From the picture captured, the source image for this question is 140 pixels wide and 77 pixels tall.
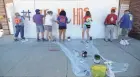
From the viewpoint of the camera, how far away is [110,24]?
694 centimetres

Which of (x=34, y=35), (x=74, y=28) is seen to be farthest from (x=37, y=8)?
(x=74, y=28)

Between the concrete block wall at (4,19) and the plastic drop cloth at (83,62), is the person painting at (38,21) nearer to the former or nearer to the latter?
the plastic drop cloth at (83,62)

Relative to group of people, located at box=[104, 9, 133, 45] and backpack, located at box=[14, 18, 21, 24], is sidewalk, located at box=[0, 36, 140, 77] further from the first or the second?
backpack, located at box=[14, 18, 21, 24]

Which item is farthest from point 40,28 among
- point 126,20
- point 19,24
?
point 126,20

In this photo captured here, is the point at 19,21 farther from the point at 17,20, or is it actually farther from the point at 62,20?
the point at 62,20

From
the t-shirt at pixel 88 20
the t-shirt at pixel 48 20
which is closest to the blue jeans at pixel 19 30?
the t-shirt at pixel 48 20

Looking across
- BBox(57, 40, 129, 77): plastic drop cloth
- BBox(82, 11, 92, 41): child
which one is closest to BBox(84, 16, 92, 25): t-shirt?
BBox(82, 11, 92, 41): child

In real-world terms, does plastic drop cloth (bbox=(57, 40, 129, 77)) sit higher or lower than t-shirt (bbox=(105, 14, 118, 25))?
lower

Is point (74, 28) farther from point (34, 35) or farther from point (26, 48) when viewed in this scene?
point (26, 48)

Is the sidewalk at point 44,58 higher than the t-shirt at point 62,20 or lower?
lower

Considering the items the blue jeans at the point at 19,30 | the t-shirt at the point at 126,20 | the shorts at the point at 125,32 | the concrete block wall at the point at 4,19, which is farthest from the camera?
the concrete block wall at the point at 4,19

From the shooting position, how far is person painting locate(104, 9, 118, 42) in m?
6.84

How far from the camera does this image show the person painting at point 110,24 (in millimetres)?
6840

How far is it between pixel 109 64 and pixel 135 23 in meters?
4.46
